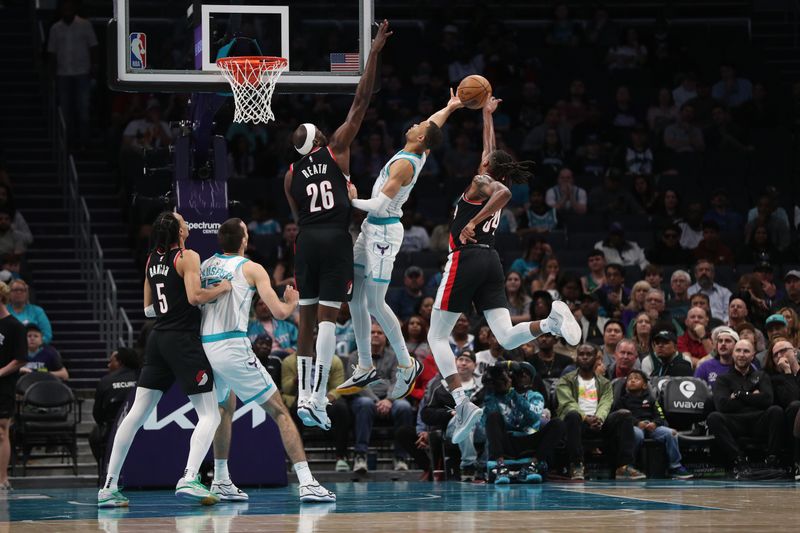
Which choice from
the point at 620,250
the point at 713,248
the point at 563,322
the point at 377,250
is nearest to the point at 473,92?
the point at 377,250

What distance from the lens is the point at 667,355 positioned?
53.0ft

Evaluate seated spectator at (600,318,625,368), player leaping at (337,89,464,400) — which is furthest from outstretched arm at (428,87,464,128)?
seated spectator at (600,318,625,368)

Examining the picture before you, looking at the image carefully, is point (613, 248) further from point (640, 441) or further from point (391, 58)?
point (391, 58)

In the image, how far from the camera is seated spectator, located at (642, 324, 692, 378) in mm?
16109

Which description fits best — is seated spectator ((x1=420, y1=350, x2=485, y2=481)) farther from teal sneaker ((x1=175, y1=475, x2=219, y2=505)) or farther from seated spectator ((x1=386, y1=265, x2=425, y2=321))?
teal sneaker ((x1=175, y1=475, x2=219, y2=505))

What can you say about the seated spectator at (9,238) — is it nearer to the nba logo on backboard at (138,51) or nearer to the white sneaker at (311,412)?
the nba logo on backboard at (138,51)

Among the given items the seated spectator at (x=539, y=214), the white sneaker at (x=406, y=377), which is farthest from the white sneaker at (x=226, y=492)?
the seated spectator at (x=539, y=214)

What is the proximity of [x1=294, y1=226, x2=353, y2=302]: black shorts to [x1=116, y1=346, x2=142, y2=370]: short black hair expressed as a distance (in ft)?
16.2

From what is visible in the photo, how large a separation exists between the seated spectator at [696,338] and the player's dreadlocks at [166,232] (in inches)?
293

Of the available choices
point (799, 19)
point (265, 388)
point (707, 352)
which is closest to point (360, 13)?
point (265, 388)

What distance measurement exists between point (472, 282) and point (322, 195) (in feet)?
5.09

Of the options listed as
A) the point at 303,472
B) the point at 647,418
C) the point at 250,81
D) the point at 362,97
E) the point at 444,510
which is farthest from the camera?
the point at 647,418

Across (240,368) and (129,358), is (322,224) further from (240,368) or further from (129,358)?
(129,358)

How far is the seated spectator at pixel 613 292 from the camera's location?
58.7 feet
